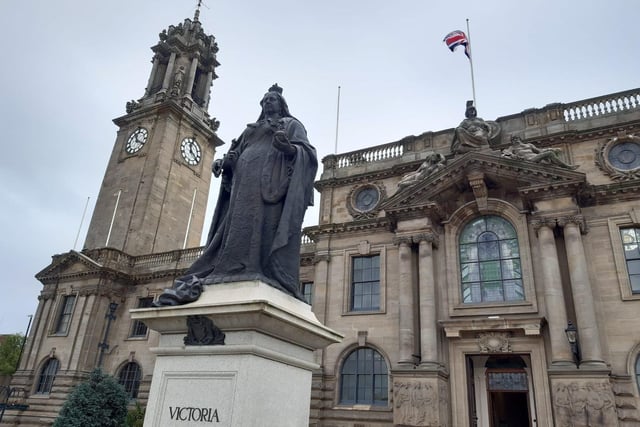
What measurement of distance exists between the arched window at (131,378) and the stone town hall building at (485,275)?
4.79ft

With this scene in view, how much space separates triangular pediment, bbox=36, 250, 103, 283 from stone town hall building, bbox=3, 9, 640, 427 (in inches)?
267

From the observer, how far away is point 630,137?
1958 cm

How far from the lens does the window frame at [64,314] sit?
3178 cm

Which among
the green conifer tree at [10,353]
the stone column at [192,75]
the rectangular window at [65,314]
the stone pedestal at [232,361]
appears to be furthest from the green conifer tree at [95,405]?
the green conifer tree at [10,353]

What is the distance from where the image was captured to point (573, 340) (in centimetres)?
1555

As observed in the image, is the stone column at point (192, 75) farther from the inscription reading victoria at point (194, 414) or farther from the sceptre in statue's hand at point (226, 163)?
the inscription reading victoria at point (194, 414)

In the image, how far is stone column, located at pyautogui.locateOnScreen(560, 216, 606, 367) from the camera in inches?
616

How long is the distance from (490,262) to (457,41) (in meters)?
12.2

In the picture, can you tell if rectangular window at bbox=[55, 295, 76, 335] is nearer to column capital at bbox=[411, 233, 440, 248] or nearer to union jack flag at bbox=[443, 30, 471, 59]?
column capital at bbox=[411, 233, 440, 248]

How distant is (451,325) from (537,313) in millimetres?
3131

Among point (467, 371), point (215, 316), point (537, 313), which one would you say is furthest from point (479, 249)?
point (215, 316)

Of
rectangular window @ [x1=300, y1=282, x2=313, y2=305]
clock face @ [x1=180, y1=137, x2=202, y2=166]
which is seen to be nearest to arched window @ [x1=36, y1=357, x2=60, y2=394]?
rectangular window @ [x1=300, y1=282, x2=313, y2=305]

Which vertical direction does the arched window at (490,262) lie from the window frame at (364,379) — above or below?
above

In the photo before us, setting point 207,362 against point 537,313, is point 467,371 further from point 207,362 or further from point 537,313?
point 207,362
